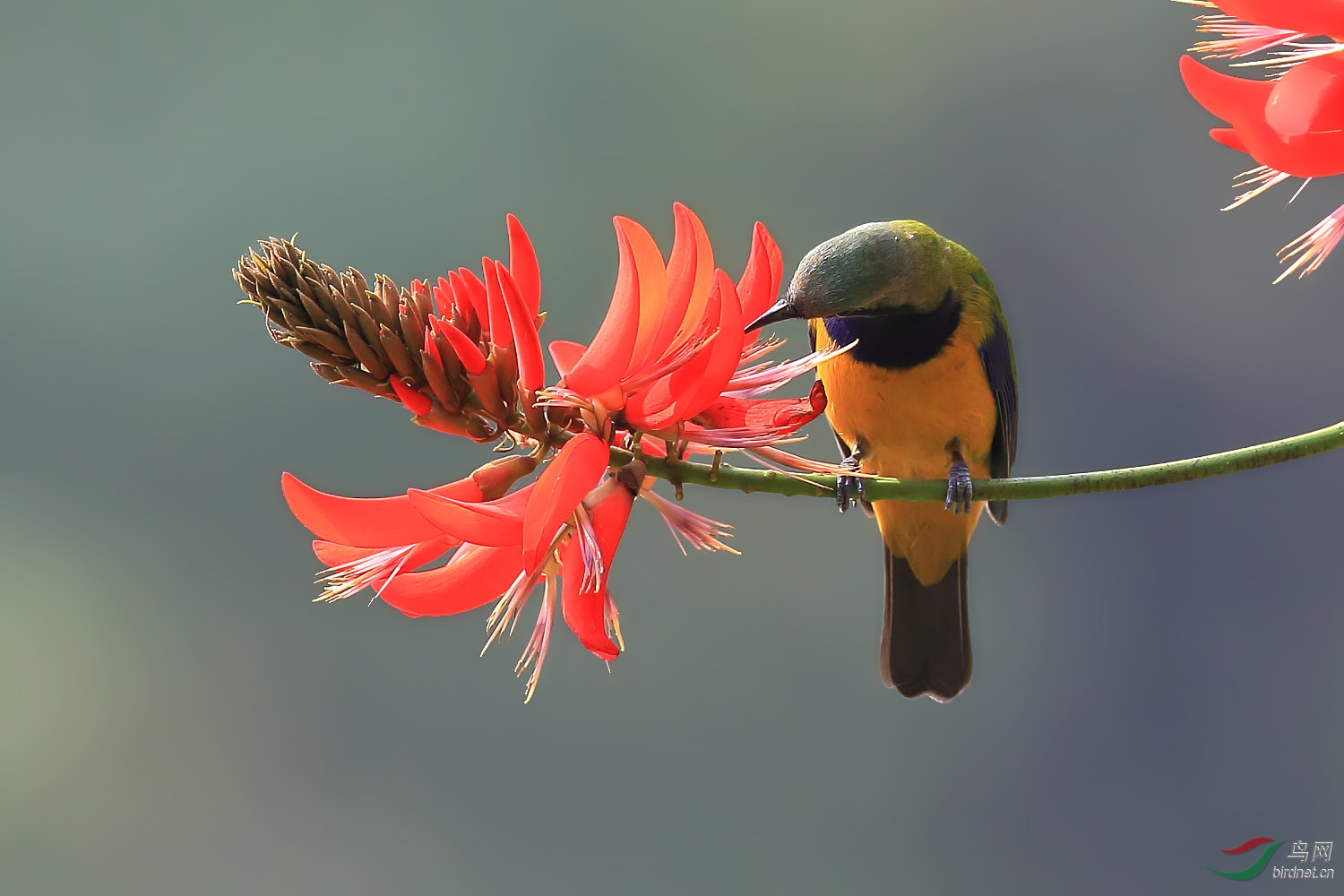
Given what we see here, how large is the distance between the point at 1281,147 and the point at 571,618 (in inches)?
11.8

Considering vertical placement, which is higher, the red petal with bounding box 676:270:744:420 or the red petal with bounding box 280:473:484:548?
the red petal with bounding box 676:270:744:420

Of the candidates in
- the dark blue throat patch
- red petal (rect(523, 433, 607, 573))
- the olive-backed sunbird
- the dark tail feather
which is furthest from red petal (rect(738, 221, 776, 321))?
the dark tail feather

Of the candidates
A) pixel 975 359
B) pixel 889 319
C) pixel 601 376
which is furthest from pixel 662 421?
pixel 975 359

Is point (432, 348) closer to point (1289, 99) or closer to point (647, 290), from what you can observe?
point (647, 290)

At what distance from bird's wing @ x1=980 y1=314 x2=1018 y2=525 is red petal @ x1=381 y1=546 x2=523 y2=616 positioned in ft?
2.58

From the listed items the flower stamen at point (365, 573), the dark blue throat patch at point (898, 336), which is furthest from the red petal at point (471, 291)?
the dark blue throat patch at point (898, 336)

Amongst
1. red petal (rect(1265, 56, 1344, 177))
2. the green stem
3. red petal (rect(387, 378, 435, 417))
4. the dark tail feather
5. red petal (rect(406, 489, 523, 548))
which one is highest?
red petal (rect(1265, 56, 1344, 177))

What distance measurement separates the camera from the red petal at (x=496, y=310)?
0.44 m

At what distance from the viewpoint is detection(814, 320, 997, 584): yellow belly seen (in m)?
1.05

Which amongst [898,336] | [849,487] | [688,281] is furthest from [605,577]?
[898,336]

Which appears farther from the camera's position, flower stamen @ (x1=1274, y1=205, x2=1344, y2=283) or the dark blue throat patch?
the dark blue throat patch

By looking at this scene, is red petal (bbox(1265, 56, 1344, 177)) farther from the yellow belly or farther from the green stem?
the yellow belly

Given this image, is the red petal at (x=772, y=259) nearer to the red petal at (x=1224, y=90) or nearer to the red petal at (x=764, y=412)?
the red petal at (x=764, y=412)

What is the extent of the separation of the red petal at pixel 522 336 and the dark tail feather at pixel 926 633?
90 cm
